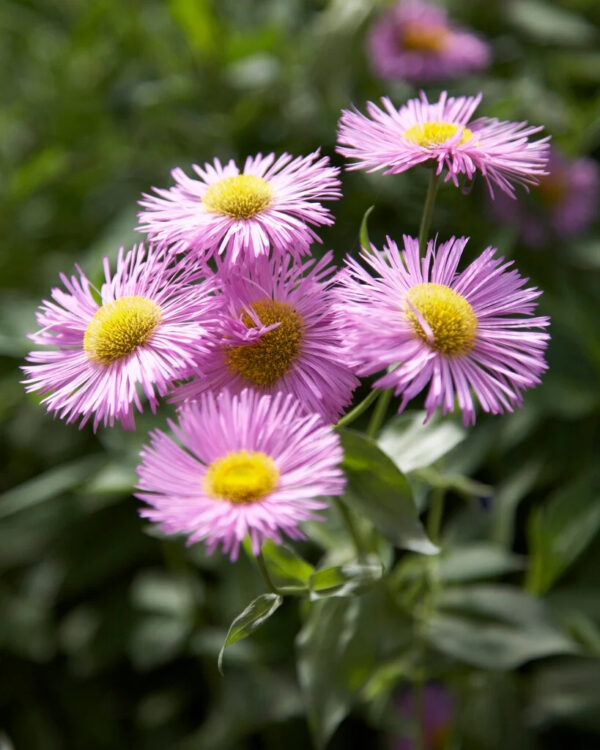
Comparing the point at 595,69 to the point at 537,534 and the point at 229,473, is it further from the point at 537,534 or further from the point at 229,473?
the point at 229,473

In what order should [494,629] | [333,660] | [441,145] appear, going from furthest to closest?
[494,629], [333,660], [441,145]

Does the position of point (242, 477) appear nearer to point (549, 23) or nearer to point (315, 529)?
point (315, 529)

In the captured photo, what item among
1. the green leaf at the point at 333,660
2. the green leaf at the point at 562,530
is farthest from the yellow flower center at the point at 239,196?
the green leaf at the point at 562,530

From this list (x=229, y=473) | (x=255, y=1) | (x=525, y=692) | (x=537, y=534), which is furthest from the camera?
(x=255, y=1)

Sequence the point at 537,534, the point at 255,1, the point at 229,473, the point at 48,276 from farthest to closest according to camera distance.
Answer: the point at 255,1, the point at 48,276, the point at 537,534, the point at 229,473

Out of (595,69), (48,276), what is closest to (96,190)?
(48,276)

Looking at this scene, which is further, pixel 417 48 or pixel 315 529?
pixel 417 48

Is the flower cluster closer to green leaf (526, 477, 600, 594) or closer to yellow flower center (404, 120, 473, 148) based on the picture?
yellow flower center (404, 120, 473, 148)

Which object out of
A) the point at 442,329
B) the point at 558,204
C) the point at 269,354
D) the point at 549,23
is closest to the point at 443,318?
the point at 442,329
